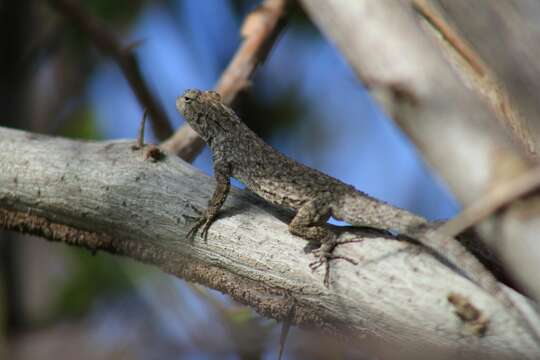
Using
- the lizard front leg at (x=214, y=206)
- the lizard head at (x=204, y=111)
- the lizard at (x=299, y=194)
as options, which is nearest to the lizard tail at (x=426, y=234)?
the lizard at (x=299, y=194)

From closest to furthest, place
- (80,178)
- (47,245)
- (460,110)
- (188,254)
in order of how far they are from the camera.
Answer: (460,110)
(188,254)
(80,178)
(47,245)

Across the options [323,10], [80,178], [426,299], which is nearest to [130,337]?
A: [80,178]

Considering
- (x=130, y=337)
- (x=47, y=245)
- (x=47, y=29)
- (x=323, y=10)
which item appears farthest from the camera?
(x=47, y=245)

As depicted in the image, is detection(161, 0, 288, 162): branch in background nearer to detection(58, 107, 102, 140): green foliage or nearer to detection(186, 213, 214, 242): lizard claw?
detection(186, 213, 214, 242): lizard claw

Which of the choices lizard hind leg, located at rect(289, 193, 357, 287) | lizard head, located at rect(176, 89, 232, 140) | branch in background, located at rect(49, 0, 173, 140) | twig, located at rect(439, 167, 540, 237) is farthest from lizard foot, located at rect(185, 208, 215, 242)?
twig, located at rect(439, 167, 540, 237)

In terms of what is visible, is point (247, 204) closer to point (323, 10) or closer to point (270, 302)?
point (270, 302)

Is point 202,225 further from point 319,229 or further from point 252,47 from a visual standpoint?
point 252,47

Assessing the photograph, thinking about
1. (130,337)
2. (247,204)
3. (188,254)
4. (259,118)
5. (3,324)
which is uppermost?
(259,118)
